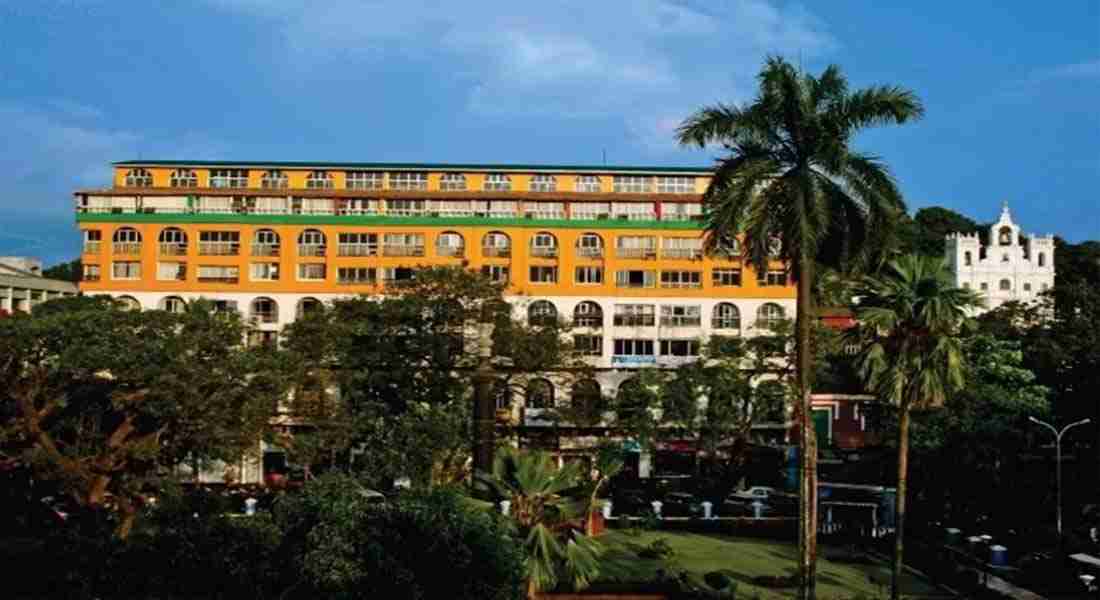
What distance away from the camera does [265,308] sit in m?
70.8

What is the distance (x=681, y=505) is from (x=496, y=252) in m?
27.0

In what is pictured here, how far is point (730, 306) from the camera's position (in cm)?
7088

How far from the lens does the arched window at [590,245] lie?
7119 cm

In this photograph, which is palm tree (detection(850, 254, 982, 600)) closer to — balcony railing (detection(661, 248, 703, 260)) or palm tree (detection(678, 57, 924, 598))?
palm tree (detection(678, 57, 924, 598))

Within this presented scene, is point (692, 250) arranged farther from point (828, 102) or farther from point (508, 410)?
point (828, 102)

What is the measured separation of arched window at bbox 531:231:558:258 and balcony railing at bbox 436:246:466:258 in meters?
4.52

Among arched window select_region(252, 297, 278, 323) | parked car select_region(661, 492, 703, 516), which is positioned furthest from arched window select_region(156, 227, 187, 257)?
parked car select_region(661, 492, 703, 516)

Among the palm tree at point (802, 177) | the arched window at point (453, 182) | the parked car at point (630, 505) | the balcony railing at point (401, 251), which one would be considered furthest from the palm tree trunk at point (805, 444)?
the arched window at point (453, 182)

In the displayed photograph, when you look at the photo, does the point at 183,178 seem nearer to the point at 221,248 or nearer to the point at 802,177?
the point at 221,248

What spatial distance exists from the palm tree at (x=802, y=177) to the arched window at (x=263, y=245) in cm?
4726

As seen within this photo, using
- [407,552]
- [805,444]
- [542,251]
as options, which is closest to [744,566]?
[805,444]

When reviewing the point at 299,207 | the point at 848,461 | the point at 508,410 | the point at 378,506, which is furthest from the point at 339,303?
the point at 378,506

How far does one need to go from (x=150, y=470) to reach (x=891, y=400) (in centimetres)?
2771

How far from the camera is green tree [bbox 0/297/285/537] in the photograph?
39.7 m
